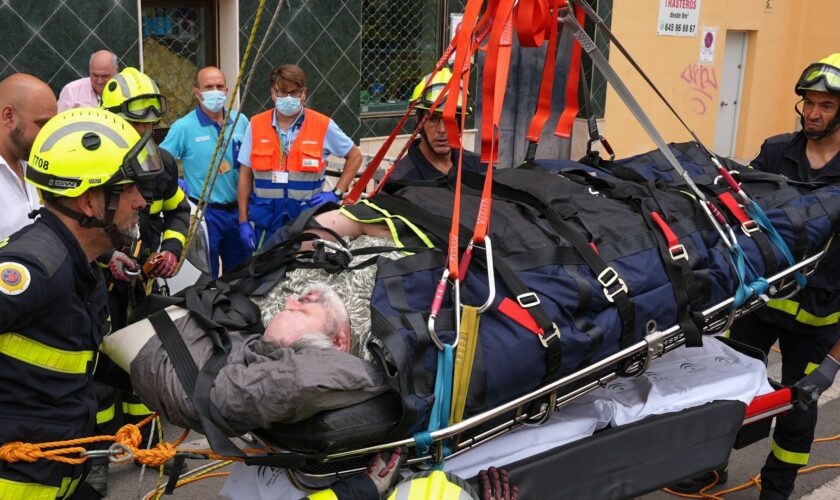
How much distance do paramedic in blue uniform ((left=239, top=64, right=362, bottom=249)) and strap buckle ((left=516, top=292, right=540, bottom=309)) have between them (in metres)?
2.86

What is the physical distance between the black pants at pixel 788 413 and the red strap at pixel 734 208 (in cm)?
91

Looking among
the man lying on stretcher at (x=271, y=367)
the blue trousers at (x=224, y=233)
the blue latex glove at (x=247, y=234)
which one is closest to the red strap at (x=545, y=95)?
the man lying on stretcher at (x=271, y=367)

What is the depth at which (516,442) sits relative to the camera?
2.84 m

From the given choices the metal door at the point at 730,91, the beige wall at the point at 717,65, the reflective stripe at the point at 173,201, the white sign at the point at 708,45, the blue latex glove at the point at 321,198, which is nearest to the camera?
the reflective stripe at the point at 173,201

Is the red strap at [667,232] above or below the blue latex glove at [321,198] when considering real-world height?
above

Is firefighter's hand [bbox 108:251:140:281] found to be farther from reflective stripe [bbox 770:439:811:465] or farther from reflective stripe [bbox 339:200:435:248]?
reflective stripe [bbox 770:439:811:465]

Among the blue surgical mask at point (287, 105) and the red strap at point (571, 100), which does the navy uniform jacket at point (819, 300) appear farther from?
the blue surgical mask at point (287, 105)

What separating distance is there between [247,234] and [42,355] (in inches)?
116

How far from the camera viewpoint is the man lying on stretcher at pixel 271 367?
88.9 inches

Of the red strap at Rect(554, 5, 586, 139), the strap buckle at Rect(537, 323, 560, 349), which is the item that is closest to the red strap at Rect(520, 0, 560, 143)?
the red strap at Rect(554, 5, 586, 139)

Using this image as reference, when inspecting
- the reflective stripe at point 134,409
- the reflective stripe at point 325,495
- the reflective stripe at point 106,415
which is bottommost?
the reflective stripe at point 134,409

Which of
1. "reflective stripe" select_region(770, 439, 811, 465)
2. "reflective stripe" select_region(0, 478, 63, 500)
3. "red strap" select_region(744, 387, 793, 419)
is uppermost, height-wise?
"reflective stripe" select_region(0, 478, 63, 500)

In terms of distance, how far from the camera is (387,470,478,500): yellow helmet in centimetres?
235

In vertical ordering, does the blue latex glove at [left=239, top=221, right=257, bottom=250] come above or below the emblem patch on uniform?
below
